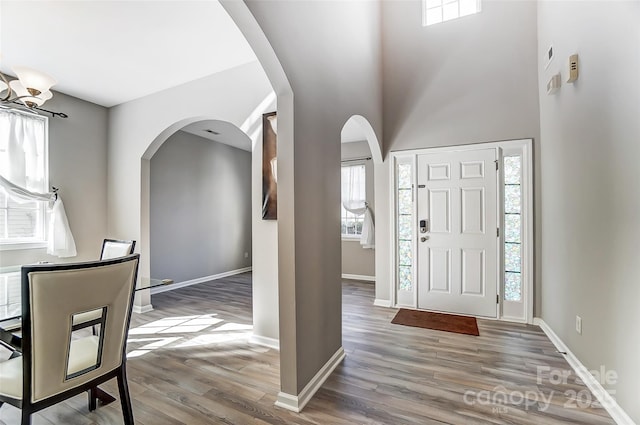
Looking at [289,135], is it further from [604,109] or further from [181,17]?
→ [604,109]

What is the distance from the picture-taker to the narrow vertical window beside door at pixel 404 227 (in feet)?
12.8

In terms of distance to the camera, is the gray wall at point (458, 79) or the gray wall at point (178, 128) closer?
the gray wall at point (178, 128)

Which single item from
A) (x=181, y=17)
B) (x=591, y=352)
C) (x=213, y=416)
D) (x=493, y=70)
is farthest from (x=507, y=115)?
(x=213, y=416)

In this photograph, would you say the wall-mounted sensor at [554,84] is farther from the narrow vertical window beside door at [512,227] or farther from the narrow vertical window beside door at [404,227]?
the narrow vertical window beside door at [404,227]

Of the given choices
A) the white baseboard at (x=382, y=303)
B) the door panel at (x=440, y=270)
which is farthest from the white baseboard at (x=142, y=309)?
the door panel at (x=440, y=270)

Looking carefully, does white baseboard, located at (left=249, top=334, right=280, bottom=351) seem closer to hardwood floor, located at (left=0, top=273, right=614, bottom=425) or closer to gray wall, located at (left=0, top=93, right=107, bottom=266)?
hardwood floor, located at (left=0, top=273, right=614, bottom=425)

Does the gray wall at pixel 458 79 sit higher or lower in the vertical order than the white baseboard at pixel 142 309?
higher

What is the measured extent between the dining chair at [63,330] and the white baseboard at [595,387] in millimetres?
2809

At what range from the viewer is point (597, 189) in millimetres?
2051

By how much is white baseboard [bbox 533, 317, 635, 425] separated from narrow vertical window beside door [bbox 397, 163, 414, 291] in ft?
5.17

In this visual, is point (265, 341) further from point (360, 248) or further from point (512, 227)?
point (360, 248)

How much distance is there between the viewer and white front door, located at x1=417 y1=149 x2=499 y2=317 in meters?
3.48

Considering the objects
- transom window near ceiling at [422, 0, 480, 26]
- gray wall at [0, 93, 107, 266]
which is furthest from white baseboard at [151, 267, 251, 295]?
transom window near ceiling at [422, 0, 480, 26]

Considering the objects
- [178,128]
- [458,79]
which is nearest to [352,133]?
[458,79]
